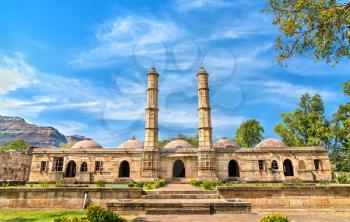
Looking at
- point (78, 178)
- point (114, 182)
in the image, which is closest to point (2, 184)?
point (78, 178)

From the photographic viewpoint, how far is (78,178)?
80.1ft

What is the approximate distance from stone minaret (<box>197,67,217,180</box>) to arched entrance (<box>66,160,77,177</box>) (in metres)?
13.9

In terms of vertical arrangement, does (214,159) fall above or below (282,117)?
below

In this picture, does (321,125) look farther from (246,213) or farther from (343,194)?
(246,213)

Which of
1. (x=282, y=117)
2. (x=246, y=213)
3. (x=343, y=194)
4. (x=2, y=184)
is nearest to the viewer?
(x=246, y=213)

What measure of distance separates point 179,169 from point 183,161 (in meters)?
2.07

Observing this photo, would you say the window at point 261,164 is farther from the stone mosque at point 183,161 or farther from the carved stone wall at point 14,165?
the carved stone wall at point 14,165

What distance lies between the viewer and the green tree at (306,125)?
33094 mm

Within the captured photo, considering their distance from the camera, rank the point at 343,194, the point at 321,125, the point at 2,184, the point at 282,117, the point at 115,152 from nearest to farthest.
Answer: the point at 343,194 → the point at 2,184 → the point at 115,152 → the point at 321,125 → the point at 282,117

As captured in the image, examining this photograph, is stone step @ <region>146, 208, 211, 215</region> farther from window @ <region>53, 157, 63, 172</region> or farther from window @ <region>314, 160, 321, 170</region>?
window @ <region>314, 160, 321, 170</region>

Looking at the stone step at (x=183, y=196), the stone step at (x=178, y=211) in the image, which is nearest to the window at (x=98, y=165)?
the stone step at (x=183, y=196)

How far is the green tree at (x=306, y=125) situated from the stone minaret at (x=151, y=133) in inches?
866

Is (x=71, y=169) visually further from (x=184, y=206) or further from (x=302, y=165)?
(x=302, y=165)

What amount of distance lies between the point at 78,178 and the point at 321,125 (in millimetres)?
31979
